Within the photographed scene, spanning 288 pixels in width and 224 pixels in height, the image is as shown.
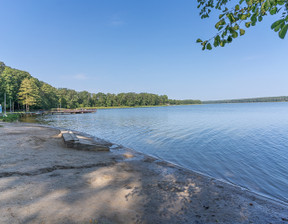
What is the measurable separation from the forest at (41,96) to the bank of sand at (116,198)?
63.1 metres

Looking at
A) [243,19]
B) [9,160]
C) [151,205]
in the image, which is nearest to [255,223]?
[151,205]

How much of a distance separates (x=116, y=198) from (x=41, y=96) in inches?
3590

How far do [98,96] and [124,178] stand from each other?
160 metres

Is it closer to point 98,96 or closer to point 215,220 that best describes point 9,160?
point 215,220

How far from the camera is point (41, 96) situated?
80.0 metres

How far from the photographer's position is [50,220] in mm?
3088

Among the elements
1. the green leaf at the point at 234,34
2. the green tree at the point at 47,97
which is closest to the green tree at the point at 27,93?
the green tree at the point at 47,97

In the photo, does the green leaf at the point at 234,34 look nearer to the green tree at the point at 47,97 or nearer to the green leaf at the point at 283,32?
the green leaf at the point at 283,32

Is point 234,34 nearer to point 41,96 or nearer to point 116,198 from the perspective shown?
point 116,198

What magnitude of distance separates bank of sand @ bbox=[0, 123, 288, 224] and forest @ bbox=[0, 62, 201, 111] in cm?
6311

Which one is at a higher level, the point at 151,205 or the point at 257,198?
the point at 151,205

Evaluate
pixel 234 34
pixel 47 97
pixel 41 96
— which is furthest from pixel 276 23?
pixel 47 97

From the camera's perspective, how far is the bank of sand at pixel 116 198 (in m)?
3.40

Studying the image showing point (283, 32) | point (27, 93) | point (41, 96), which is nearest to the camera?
point (283, 32)
